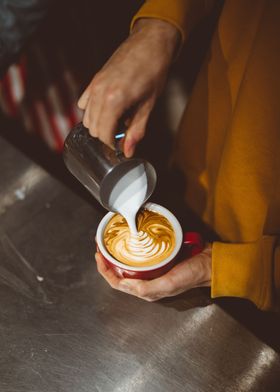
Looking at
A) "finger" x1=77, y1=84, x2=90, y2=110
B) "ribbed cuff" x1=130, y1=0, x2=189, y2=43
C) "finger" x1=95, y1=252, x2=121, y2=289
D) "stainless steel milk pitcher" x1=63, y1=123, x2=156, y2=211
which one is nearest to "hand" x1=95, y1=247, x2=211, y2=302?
"finger" x1=95, y1=252, x2=121, y2=289

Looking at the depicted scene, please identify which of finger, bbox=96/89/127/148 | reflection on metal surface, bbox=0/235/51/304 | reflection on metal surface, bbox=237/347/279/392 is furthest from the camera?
reflection on metal surface, bbox=0/235/51/304

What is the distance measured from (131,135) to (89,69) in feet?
7.79

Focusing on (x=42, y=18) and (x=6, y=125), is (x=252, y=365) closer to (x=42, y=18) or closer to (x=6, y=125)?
(x=42, y=18)

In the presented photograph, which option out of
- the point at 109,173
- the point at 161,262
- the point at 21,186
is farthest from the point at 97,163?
the point at 21,186

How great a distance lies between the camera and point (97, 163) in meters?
1.23

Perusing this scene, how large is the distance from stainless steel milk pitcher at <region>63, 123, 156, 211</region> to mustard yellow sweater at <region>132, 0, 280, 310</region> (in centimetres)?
39

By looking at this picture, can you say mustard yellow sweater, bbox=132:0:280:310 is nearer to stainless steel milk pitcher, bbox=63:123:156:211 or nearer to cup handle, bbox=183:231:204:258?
cup handle, bbox=183:231:204:258

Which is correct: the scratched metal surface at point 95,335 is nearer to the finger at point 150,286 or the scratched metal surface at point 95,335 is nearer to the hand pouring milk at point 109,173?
the finger at point 150,286

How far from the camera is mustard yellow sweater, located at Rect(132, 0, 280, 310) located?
1386 millimetres

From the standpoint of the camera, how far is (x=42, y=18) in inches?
71.4

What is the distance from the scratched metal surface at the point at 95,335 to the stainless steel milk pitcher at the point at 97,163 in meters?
0.38

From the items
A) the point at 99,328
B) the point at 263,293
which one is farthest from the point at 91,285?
the point at 263,293

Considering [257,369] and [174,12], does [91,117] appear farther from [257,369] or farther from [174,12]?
[257,369]

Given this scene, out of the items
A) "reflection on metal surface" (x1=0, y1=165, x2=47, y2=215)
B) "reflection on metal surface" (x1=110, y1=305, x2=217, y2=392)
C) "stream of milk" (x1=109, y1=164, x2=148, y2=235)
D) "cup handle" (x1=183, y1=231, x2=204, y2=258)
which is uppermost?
"stream of milk" (x1=109, y1=164, x2=148, y2=235)
